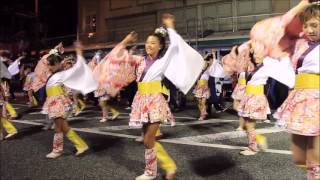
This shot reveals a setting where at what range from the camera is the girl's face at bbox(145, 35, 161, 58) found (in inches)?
202

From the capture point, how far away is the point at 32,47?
90.7 ft

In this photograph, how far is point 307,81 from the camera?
3.50m

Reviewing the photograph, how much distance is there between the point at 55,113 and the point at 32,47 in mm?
22251

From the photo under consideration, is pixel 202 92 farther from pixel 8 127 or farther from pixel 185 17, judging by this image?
pixel 185 17

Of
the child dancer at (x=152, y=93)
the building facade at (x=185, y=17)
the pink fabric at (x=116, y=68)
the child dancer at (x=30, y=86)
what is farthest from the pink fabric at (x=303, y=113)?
the child dancer at (x=30, y=86)

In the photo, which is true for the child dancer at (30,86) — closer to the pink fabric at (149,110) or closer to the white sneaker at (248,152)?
the white sneaker at (248,152)

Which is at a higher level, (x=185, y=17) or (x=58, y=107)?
(x=185, y=17)

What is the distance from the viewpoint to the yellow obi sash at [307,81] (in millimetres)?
3461

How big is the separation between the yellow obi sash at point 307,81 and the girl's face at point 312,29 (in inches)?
12.6

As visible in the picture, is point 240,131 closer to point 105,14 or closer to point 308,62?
point 308,62

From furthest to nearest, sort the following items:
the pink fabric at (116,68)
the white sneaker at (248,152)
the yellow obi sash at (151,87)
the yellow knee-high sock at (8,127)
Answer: the yellow knee-high sock at (8,127)
the white sneaker at (248,152)
the pink fabric at (116,68)
the yellow obi sash at (151,87)

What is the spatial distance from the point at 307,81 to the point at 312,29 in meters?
0.45

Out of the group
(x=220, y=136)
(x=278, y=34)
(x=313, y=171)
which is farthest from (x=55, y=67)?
(x=313, y=171)

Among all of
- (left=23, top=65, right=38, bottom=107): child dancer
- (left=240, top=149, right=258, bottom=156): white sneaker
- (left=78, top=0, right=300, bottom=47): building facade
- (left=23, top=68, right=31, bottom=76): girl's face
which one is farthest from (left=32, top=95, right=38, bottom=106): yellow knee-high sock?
(left=240, top=149, right=258, bottom=156): white sneaker
